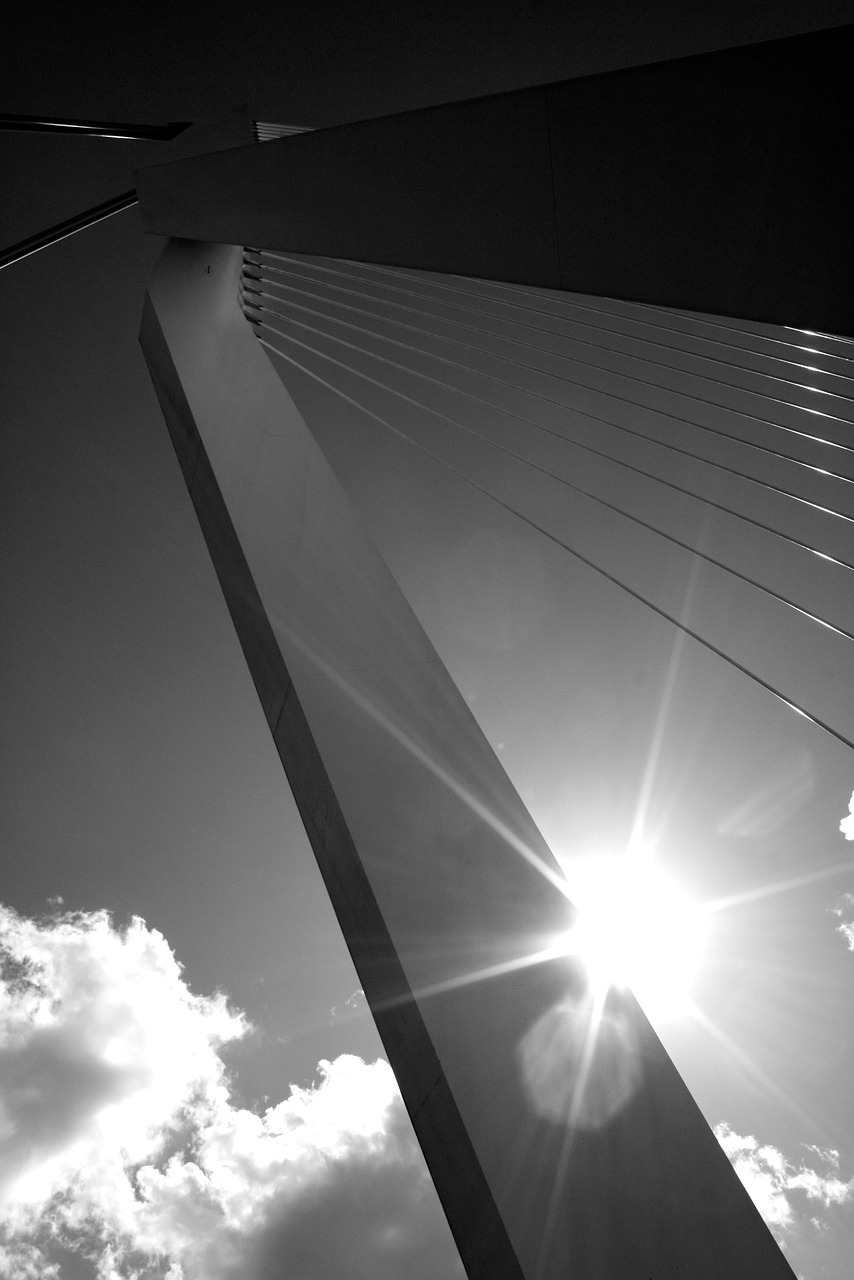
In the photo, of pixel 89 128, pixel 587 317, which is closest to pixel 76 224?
pixel 89 128

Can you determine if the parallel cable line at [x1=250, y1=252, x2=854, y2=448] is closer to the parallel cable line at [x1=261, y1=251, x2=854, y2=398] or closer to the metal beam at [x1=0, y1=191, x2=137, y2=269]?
the parallel cable line at [x1=261, y1=251, x2=854, y2=398]

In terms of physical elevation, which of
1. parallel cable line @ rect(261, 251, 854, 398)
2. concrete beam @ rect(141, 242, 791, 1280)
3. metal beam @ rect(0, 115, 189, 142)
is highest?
metal beam @ rect(0, 115, 189, 142)

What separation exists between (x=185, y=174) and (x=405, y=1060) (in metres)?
3.73

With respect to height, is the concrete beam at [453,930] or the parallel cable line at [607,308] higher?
the parallel cable line at [607,308]

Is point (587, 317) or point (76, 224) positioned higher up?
point (76, 224)

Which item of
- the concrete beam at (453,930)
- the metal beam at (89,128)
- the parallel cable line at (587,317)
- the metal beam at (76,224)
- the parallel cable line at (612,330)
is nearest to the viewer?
the concrete beam at (453,930)

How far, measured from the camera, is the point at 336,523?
422 centimetres

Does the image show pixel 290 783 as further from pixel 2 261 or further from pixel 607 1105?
pixel 2 261

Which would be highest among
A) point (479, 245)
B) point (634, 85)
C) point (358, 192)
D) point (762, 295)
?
point (358, 192)

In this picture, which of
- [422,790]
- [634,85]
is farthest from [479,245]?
[422,790]

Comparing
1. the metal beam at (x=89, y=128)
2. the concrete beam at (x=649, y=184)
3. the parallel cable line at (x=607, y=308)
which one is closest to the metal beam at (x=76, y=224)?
the metal beam at (x=89, y=128)

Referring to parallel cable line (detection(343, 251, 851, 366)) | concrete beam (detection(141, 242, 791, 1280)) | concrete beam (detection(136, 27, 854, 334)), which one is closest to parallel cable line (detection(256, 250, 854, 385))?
parallel cable line (detection(343, 251, 851, 366))

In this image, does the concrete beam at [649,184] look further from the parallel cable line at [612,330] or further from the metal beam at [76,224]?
the metal beam at [76,224]

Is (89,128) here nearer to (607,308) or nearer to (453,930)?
(607,308)
